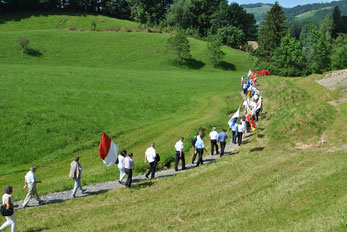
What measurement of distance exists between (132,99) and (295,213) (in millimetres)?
32912

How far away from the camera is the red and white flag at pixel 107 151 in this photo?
20247 mm

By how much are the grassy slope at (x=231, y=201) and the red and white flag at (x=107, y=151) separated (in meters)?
2.43

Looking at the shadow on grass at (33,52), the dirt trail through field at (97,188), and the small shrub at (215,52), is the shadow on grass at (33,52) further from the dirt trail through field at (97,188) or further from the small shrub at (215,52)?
the dirt trail through field at (97,188)

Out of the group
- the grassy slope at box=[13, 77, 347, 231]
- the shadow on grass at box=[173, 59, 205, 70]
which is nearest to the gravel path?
the grassy slope at box=[13, 77, 347, 231]

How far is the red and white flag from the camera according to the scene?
66.4 feet

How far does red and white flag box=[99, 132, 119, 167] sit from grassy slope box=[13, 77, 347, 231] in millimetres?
2426

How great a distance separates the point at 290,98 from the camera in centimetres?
3891

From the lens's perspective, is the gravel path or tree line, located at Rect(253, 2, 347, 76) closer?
the gravel path

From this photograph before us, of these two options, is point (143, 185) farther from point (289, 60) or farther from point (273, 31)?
point (273, 31)

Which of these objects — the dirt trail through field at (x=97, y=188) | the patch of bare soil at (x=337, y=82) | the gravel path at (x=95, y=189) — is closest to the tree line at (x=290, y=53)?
the patch of bare soil at (x=337, y=82)

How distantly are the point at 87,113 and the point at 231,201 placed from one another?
2392 centimetres

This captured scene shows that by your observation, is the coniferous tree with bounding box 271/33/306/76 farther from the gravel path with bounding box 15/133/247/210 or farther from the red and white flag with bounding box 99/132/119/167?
the red and white flag with bounding box 99/132/119/167

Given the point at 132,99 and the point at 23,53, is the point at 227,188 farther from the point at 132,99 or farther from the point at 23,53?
the point at 23,53

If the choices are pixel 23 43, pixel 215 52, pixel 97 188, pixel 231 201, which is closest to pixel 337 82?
pixel 231 201
